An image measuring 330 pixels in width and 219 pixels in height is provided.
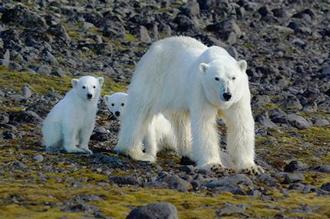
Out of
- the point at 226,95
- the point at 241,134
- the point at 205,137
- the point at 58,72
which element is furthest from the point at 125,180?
the point at 58,72

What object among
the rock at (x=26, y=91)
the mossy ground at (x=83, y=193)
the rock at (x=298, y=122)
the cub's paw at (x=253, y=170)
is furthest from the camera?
the rock at (x=26, y=91)

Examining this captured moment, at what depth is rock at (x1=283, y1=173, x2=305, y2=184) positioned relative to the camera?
43.0ft

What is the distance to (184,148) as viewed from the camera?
15492mm

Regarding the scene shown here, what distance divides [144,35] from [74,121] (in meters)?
18.9

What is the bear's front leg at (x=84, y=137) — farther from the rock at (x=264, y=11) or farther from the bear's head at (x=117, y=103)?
the rock at (x=264, y=11)

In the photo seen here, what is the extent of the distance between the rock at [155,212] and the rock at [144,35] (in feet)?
77.6

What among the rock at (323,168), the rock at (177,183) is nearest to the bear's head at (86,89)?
the rock at (177,183)

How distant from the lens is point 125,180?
40.8 ft

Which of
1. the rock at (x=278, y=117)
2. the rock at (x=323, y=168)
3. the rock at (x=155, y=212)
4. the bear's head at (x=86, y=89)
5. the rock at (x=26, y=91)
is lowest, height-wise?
the rock at (x=323, y=168)

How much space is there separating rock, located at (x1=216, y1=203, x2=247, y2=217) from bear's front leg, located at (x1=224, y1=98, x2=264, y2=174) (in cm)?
288

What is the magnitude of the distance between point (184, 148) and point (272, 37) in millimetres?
22172

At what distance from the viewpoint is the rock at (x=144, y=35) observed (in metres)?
33.2

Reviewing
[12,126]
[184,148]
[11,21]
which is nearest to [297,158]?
[184,148]

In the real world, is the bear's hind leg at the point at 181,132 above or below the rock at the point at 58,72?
below
